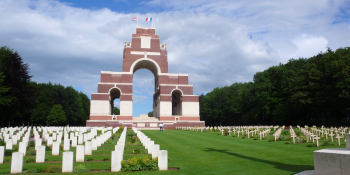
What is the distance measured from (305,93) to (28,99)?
37407mm

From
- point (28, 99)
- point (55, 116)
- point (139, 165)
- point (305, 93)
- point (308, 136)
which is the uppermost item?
point (305, 93)

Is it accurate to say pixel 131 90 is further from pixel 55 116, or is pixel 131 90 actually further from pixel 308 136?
pixel 308 136

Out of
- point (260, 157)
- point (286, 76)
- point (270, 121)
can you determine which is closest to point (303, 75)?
point (286, 76)

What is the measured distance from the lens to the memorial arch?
Answer: 44.0 meters

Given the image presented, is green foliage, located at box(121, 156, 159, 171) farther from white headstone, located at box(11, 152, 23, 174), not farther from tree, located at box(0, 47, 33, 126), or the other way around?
tree, located at box(0, 47, 33, 126)

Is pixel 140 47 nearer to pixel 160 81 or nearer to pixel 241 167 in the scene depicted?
pixel 160 81

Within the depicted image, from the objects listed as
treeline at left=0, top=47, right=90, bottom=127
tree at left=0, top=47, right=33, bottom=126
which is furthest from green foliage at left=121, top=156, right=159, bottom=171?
tree at left=0, top=47, right=33, bottom=126

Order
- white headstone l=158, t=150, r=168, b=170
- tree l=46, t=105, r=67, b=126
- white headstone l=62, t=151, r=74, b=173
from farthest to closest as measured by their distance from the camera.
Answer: tree l=46, t=105, r=67, b=126 < white headstone l=158, t=150, r=168, b=170 < white headstone l=62, t=151, r=74, b=173

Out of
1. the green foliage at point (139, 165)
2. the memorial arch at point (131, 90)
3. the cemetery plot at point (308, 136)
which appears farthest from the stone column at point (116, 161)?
the memorial arch at point (131, 90)

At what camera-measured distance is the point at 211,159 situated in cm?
867

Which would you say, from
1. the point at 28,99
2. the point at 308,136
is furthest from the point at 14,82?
the point at 308,136

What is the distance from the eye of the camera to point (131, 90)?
46.7 m

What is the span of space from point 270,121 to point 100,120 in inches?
1196

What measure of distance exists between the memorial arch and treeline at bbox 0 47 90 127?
1026cm
